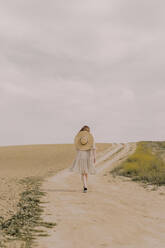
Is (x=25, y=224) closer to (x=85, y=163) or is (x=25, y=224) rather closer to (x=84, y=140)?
(x=85, y=163)

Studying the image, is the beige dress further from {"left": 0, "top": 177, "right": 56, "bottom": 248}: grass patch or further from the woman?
{"left": 0, "top": 177, "right": 56, "bottom": 248}: grass patch

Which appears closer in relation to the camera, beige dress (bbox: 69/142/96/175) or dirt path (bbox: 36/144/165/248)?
dirt path (bbox: 36/144/165/248)

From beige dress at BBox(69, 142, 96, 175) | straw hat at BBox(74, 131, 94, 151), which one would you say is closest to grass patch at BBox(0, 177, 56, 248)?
beige dress at BBox(69, 142, 96, 175)

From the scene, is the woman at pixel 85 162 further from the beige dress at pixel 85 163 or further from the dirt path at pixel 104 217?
the dirt path at pixel 104 217

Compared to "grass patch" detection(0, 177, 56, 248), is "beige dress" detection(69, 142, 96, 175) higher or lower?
higher

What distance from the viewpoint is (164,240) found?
616 centimetres

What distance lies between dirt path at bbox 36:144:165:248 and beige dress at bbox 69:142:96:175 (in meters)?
0.86

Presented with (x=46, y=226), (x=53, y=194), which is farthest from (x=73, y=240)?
(x=53, y=194)

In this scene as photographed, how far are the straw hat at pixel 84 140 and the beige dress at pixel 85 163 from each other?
169 mm

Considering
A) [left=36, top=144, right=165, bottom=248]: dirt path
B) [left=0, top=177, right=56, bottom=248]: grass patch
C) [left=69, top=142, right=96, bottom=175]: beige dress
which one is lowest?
[left=36, top=144, right=165, bottom=248]: dirt path

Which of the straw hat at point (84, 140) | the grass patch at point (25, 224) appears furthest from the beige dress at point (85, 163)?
the grass patch at point (25, 224)

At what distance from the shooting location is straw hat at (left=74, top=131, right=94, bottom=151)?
1155cm

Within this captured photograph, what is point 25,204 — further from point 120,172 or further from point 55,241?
point 120,172

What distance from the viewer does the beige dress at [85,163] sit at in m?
11.5
